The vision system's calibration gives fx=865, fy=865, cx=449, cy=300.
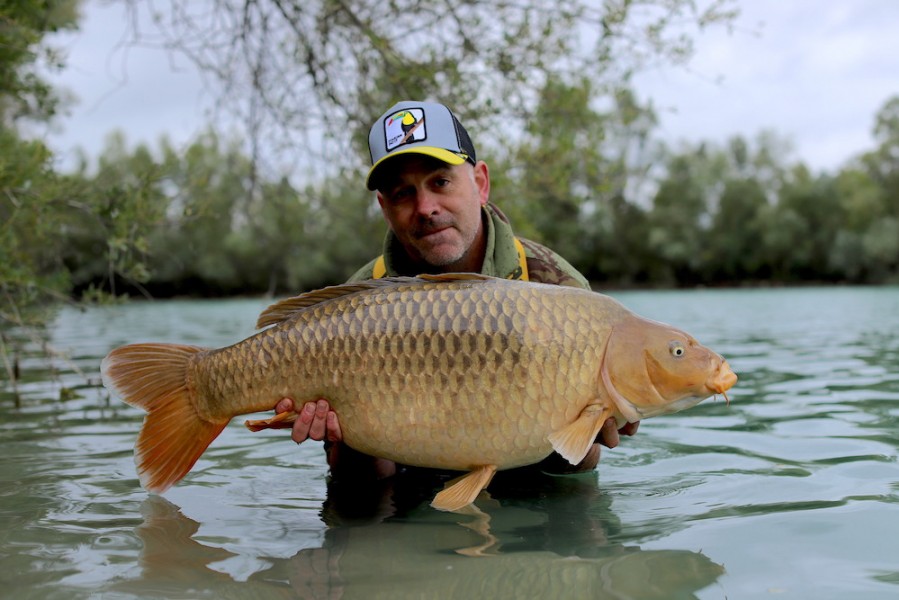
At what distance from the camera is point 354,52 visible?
5.58 meters

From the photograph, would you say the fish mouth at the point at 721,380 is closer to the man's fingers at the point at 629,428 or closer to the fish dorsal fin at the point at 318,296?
the man's fingers at the point at 629,428

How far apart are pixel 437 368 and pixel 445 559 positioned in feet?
1.63

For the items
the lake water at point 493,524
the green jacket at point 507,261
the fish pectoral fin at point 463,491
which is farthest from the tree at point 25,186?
the fish pectoral fin at point 463,491

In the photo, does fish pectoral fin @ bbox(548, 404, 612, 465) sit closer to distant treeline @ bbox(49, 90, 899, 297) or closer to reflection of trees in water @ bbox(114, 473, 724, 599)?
reflection of trees in water @ bbox(114, 473, 724, 599)

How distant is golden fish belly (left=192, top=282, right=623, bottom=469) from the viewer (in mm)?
2297

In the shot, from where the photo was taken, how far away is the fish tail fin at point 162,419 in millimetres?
2533

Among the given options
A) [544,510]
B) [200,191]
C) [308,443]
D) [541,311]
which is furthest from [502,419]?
[200,191]

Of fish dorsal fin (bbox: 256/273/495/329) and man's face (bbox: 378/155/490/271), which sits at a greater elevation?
man's face (bbox: 378/155/490/271)

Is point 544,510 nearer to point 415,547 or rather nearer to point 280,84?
point 415,547

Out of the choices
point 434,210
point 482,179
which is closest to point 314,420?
point 434,210

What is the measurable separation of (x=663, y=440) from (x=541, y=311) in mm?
1855

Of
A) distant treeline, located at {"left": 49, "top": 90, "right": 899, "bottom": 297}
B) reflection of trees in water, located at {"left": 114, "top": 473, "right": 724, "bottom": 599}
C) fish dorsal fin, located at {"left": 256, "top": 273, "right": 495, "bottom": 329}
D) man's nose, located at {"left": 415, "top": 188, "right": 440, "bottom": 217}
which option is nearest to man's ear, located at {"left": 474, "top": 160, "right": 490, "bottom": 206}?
man's nose, located at {"left": 415, "top": 188, "right": 440, "bottom": 217}

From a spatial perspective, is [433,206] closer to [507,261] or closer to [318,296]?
[507,261]

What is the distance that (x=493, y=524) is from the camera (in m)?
2.52
